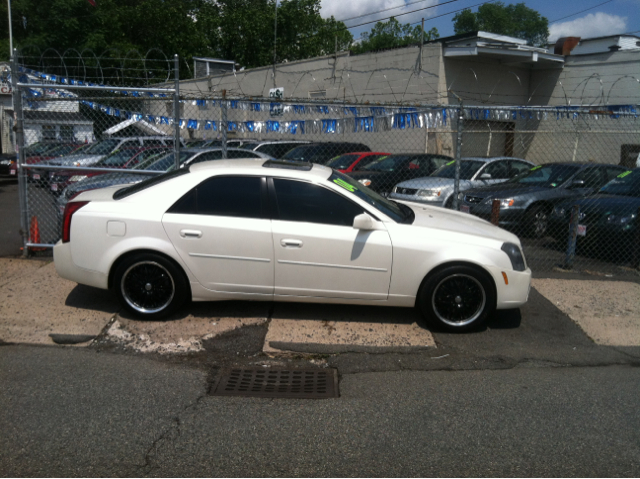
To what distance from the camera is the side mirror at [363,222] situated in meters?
5.55

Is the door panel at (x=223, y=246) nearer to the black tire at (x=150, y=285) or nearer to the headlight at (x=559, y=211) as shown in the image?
the black tire at (x=150, y=285)

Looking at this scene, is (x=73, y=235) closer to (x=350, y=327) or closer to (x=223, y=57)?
(x=350, y=327)

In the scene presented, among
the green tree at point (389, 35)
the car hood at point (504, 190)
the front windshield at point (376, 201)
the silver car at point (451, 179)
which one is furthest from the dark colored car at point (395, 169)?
the green tree at point (389, 35)

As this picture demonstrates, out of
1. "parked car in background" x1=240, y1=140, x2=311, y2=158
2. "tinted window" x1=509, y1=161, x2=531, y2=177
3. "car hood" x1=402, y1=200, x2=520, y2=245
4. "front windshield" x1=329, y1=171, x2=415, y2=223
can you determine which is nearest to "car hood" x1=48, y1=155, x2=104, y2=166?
"parked car in background" x1=240, y1=140, x2=311, y2=158

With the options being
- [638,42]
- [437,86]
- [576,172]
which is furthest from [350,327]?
[638,42]

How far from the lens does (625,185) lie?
9992mm

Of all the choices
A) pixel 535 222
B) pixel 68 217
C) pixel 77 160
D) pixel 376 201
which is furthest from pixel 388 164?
pixel 68 217

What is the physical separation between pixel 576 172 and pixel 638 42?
15744 millimetres

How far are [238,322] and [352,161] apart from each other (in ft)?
31.1

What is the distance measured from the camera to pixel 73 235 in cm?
588

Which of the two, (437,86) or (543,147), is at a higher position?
(437,86)

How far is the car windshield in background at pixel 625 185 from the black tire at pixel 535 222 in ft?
3.76

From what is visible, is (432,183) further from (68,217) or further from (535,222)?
(68,217)

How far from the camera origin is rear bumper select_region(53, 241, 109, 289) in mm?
5879
